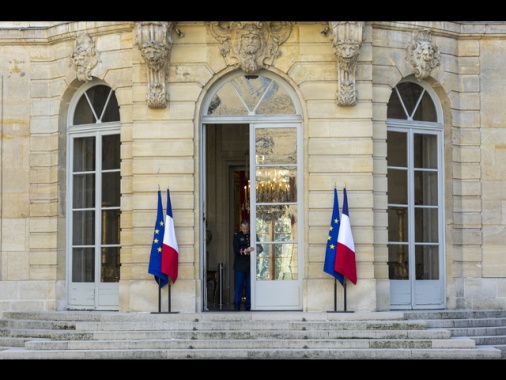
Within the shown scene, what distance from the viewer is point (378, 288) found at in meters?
18.7

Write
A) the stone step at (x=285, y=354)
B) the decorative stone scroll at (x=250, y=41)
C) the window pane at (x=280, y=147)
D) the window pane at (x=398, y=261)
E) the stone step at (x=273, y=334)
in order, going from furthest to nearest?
the window pane at (x=398, y=261), the window pane at (x=280, y=147), the decorative stone scroll at (x=250, y=41), the stone step at (x=273, y=334), the stone step at (x=285, y=354)

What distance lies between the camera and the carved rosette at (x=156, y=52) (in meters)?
18.6

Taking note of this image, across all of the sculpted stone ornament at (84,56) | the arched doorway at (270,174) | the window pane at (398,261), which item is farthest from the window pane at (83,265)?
the window pane at (398,261)

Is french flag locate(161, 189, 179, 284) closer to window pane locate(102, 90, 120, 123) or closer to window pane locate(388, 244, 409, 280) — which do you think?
window pane locate(102, 90, 120, 123)

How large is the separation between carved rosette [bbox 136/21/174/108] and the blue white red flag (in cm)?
146

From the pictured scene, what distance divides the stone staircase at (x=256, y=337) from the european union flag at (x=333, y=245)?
2.47 ft

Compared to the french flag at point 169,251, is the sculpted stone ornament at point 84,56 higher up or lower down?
higher up

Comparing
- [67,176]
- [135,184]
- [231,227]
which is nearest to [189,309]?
[135,184]

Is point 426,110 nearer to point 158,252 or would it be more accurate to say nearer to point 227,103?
point 227,103

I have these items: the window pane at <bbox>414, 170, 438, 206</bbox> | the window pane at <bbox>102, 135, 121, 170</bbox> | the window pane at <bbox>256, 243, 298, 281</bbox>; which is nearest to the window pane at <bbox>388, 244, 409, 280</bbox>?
the window pane at <bbox>414, 170, 438, 206</bbox>

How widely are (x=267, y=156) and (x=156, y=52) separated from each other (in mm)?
2342

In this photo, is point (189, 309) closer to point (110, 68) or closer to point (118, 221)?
point (118, 221)

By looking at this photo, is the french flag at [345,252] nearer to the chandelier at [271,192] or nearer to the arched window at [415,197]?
the chandelier at [271,192]
